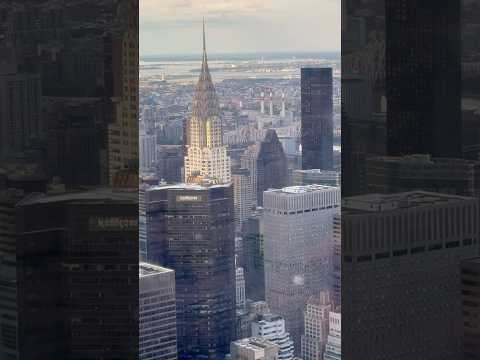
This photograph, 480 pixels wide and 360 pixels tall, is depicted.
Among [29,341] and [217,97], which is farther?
[217,97]

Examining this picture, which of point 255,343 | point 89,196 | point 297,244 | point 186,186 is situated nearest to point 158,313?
point 255,343

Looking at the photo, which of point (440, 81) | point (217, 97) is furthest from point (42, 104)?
point (217, 97)

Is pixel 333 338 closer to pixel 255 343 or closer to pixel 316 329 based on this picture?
pixel 316 329

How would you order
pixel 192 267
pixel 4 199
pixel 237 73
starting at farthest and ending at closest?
pixel 192 267 → pixel 237 73 → pixel 4 199

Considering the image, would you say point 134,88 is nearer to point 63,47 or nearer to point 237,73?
point 63,47

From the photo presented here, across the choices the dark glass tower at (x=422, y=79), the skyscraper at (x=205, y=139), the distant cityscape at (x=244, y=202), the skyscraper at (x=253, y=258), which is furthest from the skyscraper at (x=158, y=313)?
the dark glass tower at (x=422, y=79)

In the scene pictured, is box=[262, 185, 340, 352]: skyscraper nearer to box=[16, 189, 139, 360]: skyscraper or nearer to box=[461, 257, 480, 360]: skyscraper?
box=[461, 257, 480, 360]: skyscraper
